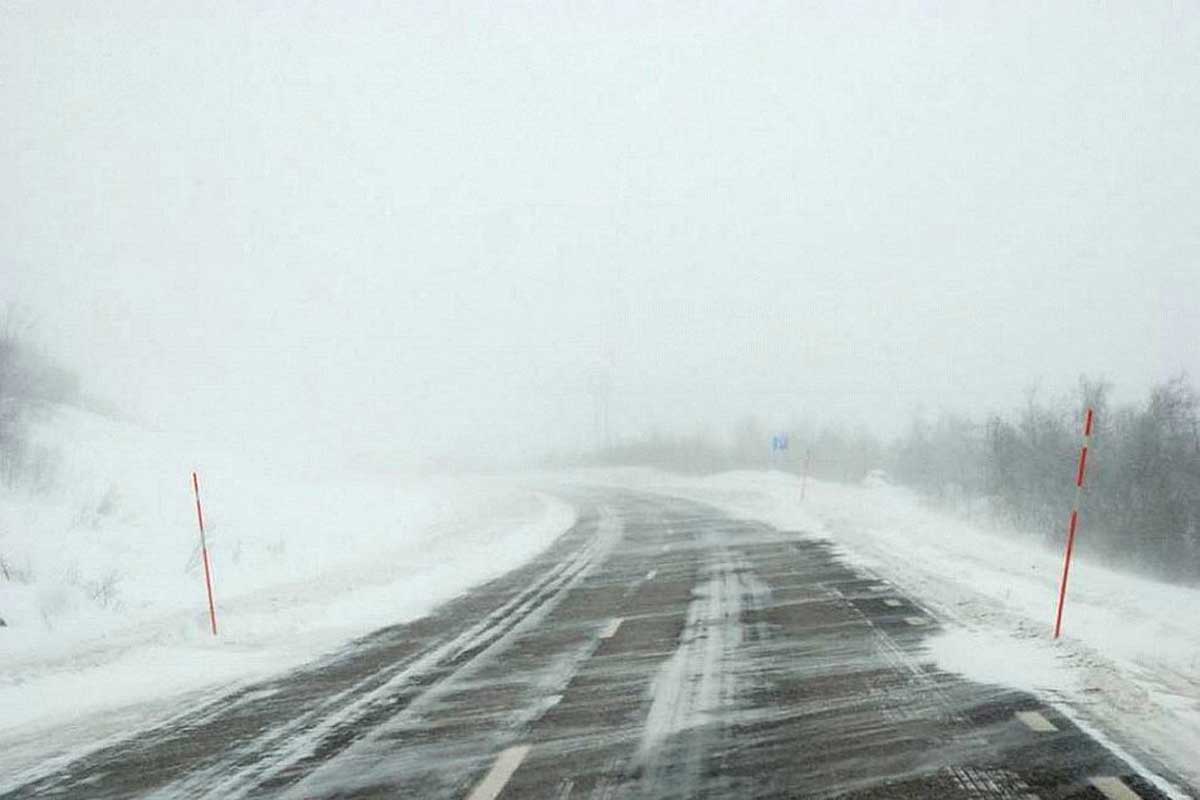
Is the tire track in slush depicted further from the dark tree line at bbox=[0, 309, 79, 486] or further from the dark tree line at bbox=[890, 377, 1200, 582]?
the dark tree line at bbox=[890, 377, 1200, 582]

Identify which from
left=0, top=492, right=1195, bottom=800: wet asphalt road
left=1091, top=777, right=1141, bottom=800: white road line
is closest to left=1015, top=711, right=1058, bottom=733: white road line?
left=0, top=492, right=1195, bottom=800: wet asphalt road

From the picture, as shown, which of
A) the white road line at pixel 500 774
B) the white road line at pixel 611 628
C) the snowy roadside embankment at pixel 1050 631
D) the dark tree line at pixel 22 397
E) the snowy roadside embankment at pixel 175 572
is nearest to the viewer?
the white road line at pixel 500 774

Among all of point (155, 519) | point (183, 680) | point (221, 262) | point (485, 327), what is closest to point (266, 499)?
point (155, 519)

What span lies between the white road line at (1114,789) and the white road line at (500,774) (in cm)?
313

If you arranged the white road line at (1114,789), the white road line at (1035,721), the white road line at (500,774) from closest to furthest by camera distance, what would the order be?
the white road line at (1114,789), the white road line at (500,774), the white road line at (1035,721)

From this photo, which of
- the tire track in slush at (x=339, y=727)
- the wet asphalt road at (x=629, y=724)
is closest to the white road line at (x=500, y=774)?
the wet asphalt road at (x=629, y=724)

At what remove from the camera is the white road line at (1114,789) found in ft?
13.6

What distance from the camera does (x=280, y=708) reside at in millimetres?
6457

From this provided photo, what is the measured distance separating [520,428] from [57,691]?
10929cm

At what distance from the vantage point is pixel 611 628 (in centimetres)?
903

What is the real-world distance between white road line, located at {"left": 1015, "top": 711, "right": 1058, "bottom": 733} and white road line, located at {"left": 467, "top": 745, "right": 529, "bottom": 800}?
323cm

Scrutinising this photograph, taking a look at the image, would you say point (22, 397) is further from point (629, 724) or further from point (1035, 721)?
point (1035, 721)

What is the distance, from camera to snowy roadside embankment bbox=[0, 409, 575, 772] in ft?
26.0

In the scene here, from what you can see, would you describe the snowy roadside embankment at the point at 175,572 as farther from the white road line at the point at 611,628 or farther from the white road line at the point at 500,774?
the white road line at the point at 500,774
